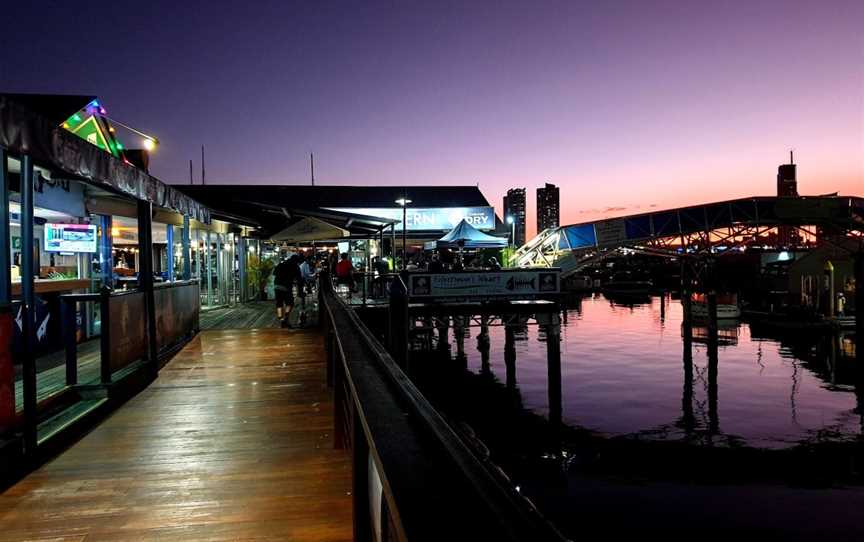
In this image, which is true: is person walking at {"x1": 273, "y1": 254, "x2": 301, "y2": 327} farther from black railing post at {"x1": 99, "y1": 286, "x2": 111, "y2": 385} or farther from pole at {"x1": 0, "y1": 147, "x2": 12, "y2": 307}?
pole at {"x1": 0, "y1": 147, "x2": 12, "y2": 307}

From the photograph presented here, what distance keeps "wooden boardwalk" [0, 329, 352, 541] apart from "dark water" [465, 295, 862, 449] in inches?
541

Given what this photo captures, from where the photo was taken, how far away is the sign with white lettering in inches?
762

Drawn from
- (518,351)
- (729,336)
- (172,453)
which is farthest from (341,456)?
(729,336)

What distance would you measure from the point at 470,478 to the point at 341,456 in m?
3.95

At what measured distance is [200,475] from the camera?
16.2ft

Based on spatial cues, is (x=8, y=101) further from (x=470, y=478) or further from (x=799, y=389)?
(x=799, y=389)

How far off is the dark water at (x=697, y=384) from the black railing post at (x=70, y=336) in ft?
49.3

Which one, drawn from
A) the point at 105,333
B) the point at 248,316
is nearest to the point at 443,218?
the point at 248,316

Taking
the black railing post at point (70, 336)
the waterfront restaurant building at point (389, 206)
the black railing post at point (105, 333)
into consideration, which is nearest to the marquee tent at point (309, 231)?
the waterfront restaurant building at point (389, 206)

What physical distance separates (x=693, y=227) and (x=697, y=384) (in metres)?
11.6

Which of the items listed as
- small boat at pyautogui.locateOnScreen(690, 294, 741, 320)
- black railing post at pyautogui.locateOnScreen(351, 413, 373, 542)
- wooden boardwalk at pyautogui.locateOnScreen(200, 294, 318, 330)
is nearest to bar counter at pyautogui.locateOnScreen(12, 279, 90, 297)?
wooden boardwalk at pyautogui.locateOnScreen(200, 294, 318, 330)

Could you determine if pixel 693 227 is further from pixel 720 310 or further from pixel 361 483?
pixel 361 483

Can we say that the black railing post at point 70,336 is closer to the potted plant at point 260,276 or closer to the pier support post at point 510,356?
the potted plant at point 260,276

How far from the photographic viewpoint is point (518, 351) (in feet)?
114
